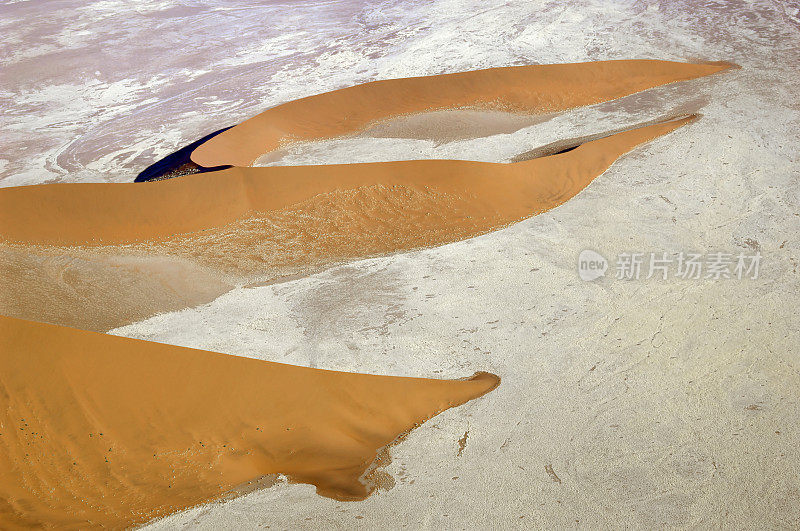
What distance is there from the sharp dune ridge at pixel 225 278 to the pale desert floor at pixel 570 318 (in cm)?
20

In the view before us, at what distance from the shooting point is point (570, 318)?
326 cm

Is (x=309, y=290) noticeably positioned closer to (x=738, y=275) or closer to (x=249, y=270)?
(x=249, y=270)

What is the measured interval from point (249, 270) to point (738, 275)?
3112mm

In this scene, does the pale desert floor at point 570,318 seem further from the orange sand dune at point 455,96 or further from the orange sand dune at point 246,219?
the orange sand dune at point 455,96

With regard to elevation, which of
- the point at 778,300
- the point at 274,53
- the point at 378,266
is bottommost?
the point at 778,300

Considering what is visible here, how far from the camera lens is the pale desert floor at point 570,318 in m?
2.35

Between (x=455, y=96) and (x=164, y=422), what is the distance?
5.28m

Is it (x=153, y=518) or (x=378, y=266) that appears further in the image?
(x=378, y=266)

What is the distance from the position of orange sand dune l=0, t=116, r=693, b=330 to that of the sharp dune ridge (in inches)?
0.6

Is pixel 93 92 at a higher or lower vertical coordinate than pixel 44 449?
higher

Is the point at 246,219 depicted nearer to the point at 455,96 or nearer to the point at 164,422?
the point at 164,422

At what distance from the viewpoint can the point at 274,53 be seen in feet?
28.2

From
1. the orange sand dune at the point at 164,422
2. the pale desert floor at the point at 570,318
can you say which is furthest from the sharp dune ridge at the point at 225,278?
the pale desert floor at the point at 570,318

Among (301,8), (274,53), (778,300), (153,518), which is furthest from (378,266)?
(301,8)
